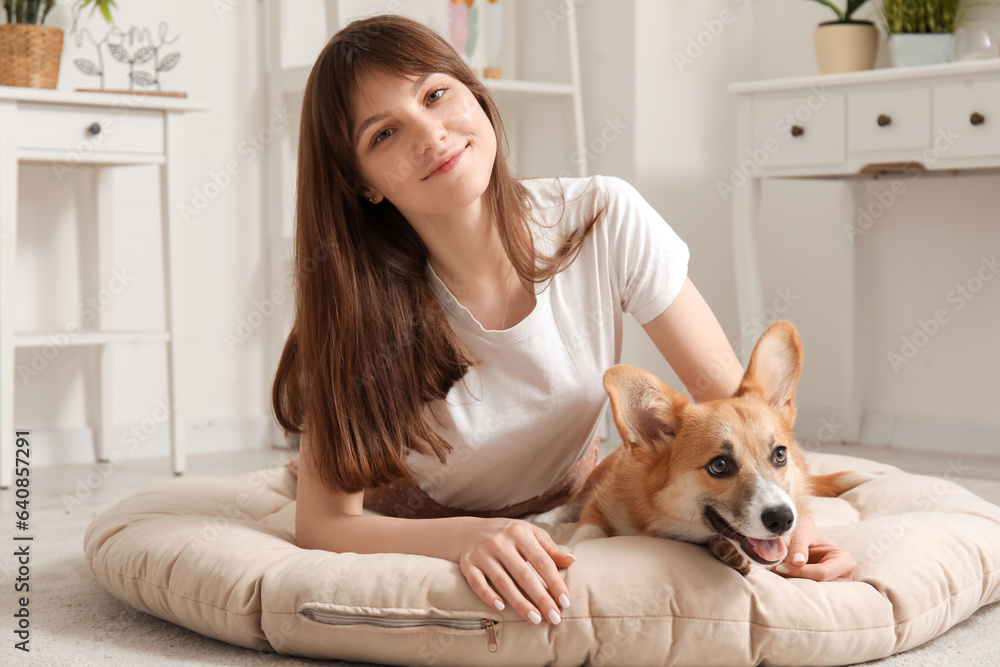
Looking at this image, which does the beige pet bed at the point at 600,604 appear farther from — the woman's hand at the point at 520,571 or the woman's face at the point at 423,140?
the woman's face at the point at 423,140

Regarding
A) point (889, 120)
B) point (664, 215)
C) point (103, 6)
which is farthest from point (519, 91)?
point (103, 6)

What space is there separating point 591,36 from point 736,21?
0.53 meters

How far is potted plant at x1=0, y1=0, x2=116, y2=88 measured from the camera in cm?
273

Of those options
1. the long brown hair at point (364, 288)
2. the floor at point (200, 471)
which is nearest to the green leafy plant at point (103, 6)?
the floor at point (200, 471)

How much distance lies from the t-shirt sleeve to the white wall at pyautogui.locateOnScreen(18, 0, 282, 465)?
5.62 ft

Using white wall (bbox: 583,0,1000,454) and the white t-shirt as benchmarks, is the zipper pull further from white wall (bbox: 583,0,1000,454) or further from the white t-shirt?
white wall (bbox: 583,0,1000,454)

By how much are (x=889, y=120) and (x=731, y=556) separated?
6.16 ft

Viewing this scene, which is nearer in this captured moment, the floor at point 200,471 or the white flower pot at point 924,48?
the floor at point 200,471

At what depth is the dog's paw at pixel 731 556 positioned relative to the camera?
4.42 ft

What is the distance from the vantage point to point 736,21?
145 inches

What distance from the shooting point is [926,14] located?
3004 millimetres

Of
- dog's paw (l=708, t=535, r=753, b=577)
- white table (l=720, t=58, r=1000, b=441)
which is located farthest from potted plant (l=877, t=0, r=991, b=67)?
dog's paw (l=708, t=535, r=753, b=577)

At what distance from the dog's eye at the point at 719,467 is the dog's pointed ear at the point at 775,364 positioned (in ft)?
0.56

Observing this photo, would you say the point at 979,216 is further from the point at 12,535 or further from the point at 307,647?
the point at 12,535
